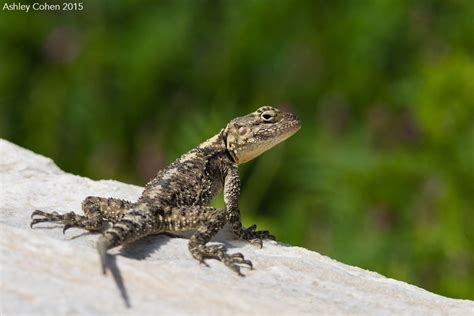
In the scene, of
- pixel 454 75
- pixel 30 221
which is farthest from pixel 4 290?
pixel 454 75

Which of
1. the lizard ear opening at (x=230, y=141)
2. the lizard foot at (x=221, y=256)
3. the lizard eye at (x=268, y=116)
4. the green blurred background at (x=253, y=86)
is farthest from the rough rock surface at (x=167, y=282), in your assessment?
the green blurred background at (x=253, y=86)

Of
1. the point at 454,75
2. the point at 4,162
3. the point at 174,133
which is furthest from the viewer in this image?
the point at 174,133

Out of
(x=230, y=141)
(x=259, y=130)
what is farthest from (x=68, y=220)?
(x=259, y=130)

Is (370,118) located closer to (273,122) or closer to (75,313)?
(273,122)

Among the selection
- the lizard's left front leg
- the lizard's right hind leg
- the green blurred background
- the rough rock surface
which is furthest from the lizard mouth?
the green blurred background

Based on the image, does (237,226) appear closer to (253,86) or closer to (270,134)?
(270,134)

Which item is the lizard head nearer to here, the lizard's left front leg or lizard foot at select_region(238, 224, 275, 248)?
the lizard's left front leg
